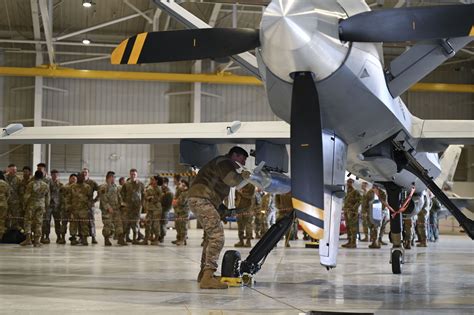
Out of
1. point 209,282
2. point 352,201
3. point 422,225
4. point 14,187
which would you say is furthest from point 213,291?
point 422,225

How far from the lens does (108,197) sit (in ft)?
54.1

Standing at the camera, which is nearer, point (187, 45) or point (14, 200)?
point (187, 45)

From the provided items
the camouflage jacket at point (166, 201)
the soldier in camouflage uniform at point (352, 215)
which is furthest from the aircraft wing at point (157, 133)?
the soldier in camouflage uniform at point (352, 215)

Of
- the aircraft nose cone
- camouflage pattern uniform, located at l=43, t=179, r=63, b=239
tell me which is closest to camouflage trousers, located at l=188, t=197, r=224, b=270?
the aircraft nose cone

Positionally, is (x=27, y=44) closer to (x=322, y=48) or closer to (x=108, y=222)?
(x=108, y=222)

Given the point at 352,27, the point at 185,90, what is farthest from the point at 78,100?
the point at 352,27

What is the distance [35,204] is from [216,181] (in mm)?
8210

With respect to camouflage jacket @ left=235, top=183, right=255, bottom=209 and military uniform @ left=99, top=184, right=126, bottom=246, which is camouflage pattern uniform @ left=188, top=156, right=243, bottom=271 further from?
military uniform @ left=99, top=184, right=126, bottom=246

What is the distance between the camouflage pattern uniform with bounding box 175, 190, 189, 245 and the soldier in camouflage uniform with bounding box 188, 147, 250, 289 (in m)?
9.47

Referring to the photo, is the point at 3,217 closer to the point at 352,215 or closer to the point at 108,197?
the point at 108,197

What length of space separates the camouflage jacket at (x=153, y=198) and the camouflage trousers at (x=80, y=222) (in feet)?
5.93

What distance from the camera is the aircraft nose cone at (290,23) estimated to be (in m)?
5.56

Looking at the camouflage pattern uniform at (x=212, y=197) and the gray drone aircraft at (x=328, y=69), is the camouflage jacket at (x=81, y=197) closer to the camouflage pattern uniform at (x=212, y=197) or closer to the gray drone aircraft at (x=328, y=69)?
the camouflage pattern uniform at (x=212, y=197)

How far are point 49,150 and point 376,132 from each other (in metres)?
25.7
